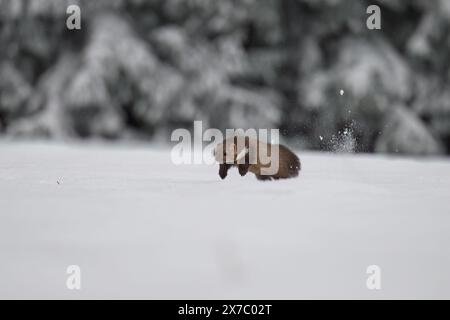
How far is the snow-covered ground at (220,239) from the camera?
4.03 ft

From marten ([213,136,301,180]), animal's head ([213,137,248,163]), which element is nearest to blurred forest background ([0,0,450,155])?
marten ([213,136,301,180])

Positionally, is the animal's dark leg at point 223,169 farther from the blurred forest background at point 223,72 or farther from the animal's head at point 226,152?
the blurred forest background at point 223,72

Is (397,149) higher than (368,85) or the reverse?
the reverse

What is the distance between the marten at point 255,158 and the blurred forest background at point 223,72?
399cm

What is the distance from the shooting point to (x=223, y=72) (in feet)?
21.3

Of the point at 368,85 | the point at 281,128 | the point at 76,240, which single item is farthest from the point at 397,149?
the point at 76,240

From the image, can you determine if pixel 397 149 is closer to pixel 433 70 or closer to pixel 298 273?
pixel 433 70

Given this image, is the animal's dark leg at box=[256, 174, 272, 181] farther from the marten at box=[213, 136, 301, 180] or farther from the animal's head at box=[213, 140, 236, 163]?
the animal's head at box=[213, 140, 236, 163]

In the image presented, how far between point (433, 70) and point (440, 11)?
86cm

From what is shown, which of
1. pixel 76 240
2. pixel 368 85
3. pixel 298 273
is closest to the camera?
pixel 298 273

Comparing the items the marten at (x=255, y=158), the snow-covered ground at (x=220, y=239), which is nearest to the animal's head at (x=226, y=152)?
the marten at (x=255, y=158)

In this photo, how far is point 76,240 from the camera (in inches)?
55.2

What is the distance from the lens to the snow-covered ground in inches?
48.4

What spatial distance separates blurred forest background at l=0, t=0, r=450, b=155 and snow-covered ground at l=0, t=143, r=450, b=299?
4.14 meters
